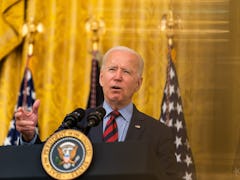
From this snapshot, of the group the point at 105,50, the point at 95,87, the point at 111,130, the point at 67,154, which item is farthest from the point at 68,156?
the point at 105,50

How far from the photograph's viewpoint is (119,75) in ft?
11.0

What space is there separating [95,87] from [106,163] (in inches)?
177

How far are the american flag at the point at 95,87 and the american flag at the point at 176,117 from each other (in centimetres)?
74

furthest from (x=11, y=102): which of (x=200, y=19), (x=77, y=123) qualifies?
(x=77, y=123)

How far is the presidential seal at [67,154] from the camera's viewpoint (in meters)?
2.53

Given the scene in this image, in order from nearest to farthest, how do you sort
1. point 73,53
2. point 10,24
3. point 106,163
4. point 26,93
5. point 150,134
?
1. point 106,163
2. point 150,134
3. point 26,93
4. point 10,24
5. point 73,53

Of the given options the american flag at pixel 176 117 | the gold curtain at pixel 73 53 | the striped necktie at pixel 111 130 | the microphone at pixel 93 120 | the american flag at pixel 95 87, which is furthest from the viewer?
the gold curtain at pixel 73 53

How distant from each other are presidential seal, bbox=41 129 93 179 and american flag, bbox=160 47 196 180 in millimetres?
3658

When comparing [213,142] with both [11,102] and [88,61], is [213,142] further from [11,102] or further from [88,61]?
[11,102]

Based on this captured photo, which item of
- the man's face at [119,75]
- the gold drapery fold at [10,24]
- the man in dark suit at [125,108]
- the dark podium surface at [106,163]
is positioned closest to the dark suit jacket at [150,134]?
the man in dark suit at [125,108]

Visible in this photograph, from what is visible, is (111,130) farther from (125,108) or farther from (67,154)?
(67,154)

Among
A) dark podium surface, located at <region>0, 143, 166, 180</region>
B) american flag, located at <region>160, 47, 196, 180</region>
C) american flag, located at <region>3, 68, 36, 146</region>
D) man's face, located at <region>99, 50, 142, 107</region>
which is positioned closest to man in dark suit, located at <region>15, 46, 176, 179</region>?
man's face, located at <region>99, 50, 142, 107</region>

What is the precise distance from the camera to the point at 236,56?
20.6ft

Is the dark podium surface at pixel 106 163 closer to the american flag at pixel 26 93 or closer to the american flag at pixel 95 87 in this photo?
the american flag at pixel 95 87
